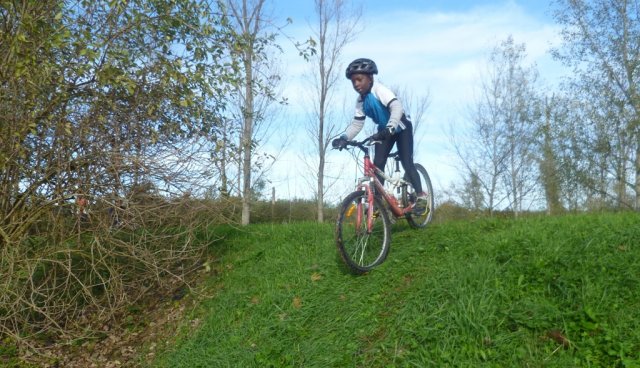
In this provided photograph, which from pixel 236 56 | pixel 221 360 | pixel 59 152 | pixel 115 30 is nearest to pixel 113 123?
pixel 59 152

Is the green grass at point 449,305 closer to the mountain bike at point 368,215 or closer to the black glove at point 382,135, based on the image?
the mountain bike at point 368,215

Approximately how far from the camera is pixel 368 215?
4.94 m

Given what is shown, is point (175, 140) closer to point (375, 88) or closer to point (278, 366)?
point (375, 88)

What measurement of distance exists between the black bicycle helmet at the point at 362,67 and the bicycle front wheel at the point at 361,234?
137 centimetres

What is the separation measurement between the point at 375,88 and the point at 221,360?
3.33 meters

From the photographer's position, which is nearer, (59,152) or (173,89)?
(59,152)

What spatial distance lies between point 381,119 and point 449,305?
2364 mm

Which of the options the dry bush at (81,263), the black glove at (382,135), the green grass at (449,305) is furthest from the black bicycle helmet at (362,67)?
the dry bush at (81,263)

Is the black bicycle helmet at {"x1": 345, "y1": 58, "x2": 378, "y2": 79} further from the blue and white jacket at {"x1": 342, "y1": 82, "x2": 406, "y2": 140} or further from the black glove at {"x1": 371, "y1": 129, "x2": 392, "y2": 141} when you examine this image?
the black glove at {"x1": 371, "y1": 129, "x2": 392, "y2": 141}

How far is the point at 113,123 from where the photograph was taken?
18.9 ft

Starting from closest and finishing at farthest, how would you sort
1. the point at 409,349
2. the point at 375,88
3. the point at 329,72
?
the point at 409,349, the point at 375,88, the point at 329,72

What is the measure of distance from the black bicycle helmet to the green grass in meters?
2.08

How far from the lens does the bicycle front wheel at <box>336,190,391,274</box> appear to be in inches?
188

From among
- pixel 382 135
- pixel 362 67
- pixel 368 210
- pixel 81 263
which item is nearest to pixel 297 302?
pixel 368 210
